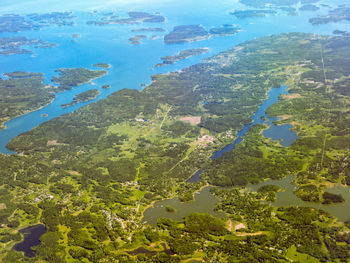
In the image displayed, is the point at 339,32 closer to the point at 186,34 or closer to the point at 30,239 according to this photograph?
the point at 186,34

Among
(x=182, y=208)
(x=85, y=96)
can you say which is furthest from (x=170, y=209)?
(x=85, y=96)

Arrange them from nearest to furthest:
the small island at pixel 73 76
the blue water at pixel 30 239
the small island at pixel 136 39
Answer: the blue water at pixel 30 239 < the small island at pixel 73 76 < the small island at pixel 136 39

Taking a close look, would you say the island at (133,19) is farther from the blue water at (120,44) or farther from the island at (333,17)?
the island at (333,17)

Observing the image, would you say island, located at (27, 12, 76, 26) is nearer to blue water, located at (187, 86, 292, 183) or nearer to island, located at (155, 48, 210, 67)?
island, located at (155, 48, 210, 67)

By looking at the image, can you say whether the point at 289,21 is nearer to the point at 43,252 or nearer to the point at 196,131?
the point at 196,131

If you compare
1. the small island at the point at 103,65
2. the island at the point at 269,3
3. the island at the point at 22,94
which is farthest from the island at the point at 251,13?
the island at the point at 22,94

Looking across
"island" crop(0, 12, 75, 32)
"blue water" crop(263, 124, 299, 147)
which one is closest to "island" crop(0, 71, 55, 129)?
"blue water" crop(263, 124, 299, 147)

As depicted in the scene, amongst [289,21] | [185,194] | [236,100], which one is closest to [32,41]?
[236,100]
